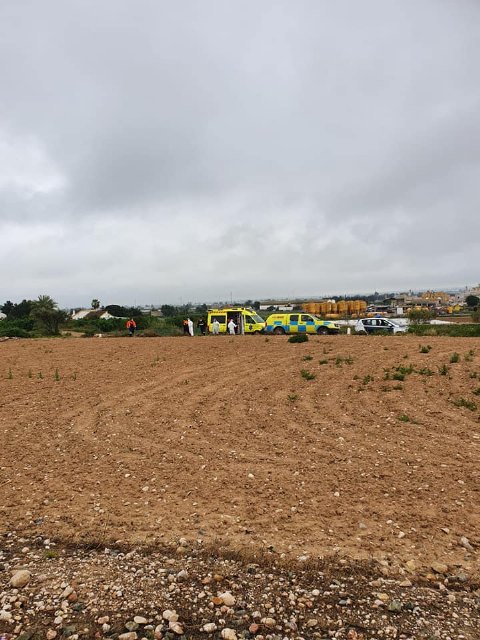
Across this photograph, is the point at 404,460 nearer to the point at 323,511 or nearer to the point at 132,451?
the point at 323,511

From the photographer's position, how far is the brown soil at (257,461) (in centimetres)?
394

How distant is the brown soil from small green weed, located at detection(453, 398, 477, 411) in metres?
0.07

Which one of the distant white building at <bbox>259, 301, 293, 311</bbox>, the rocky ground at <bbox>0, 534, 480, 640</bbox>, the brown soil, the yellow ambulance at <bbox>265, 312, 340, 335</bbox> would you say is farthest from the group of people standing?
the distant white building at <bbox>259, 301, 293, 311</bbox>

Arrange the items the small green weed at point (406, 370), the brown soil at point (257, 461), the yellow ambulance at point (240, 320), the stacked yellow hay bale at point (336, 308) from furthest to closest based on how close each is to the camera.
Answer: the stacked yellow hay bale at point (336, 308), the yellow ambulance at point (240, 320), the small green weed at point (406, 370), the brown soil at point (257, 461)

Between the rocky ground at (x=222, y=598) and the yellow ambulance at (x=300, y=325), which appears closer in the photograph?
the rocky ground at (x=222, y=598)

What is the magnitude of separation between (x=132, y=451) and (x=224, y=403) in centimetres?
283

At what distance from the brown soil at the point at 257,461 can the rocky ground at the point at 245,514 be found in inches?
1.0

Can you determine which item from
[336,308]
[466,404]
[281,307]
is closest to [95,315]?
[281,307]

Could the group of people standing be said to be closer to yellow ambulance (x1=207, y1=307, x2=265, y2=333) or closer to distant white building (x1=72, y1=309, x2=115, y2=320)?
yellow ambulance (x1=207, y1=307, x2=265, y2=333)

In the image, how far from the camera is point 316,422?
706cm

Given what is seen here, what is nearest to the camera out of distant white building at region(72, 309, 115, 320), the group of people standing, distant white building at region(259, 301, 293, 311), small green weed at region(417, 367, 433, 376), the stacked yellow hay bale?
small green weed at region(417, 367, 433, 376)

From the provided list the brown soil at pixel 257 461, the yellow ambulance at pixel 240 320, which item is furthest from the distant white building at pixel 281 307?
the brown soil at pixel 257 461

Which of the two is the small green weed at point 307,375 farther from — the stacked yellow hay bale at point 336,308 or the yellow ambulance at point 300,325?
the stacked yellow hay bale at point 336,308

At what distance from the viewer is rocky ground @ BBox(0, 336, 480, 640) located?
2947mm
